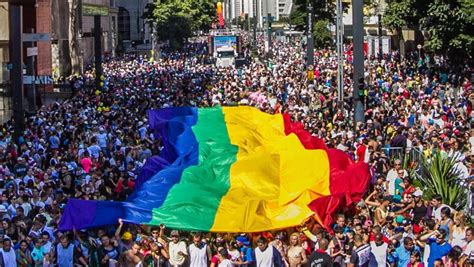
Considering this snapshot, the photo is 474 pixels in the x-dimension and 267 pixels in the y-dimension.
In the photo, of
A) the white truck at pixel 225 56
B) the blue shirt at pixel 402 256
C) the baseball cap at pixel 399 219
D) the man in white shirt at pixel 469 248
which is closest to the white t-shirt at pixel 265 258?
the blue shirt at pixel 402 256

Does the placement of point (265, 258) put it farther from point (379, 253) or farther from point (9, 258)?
point (9, 258)

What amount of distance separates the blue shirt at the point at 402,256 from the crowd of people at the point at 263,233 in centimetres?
1

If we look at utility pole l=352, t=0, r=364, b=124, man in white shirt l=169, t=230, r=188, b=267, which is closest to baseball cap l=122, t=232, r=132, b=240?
man in white shirt l=169, t=230, r=188, b=267

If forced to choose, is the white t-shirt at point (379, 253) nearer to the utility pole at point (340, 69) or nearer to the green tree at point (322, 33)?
the utility pole at point (340, 69)

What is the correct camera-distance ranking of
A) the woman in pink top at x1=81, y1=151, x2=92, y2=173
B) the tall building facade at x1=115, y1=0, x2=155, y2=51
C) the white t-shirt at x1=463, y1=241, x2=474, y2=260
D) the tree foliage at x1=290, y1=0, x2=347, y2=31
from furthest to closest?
the tall building facade at x1=115, y1=0, x2=155, y2=51 < the tree foliage at x1=290, y1=0, x2=347, y2=31 < the woman in pink top at x1=81, y1=151, x2=92, y2=173 < the white t-shirt at x1=463, y1=241, x2=474, y2=260

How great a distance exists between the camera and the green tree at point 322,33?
7881 cm

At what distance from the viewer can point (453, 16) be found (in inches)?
1667

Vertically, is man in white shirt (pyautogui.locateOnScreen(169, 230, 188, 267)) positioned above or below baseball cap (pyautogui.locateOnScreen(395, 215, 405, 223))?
below

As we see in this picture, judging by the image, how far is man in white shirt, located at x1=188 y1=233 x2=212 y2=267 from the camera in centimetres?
1503

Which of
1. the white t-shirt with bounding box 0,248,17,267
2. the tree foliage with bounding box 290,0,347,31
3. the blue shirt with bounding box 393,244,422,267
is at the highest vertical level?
the tree foliage with bounding box 290,0,347,31

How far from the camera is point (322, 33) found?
79938 millimetres

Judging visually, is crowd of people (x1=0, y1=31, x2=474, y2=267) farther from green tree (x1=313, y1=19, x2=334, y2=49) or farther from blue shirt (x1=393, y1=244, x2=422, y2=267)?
green tree (x1=313, y1=19, x2=334, y2=49)

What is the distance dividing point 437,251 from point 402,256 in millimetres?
649

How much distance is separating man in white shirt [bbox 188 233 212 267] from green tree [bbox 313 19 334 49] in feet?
210
